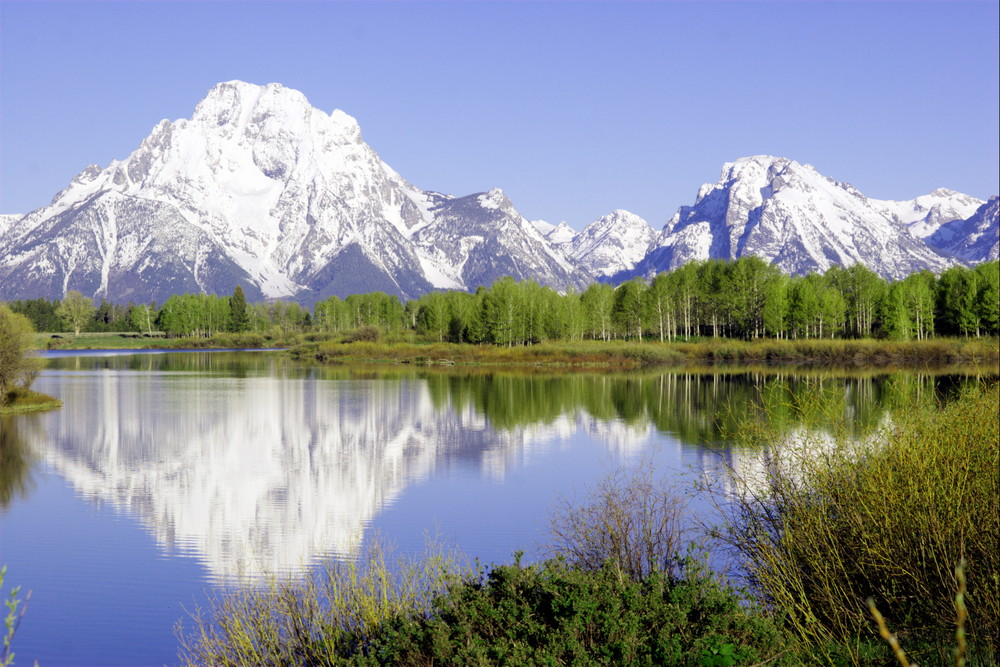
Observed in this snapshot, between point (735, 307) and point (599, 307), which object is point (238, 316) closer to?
point (599, 307)

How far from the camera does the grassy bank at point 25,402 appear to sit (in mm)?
42406

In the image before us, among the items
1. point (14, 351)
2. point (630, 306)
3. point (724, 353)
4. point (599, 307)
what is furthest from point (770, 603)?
point (630, 306)

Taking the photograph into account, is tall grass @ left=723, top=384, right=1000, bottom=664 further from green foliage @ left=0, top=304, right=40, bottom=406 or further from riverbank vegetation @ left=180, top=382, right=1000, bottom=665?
green foliage @ left=0, top=304, right=40, bottom=406

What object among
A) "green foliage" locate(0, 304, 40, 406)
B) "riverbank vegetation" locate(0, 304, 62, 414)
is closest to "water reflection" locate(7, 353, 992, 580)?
"riverbank vegetation" locate(0, 304, 62, 414)

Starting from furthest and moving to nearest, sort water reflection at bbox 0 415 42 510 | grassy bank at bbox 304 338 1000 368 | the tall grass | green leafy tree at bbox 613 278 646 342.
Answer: green leafy tree at bbox 613 278 646 342 < grassy bank at bbox 304 338 1000 368 < water reflection at bbox 0 415 42 510 < the tall grass

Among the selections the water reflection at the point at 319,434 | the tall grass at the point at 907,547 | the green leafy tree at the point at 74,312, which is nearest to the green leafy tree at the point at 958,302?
the water reflection at the point at 319,434

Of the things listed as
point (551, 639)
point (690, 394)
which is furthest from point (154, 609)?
point (690, 394)

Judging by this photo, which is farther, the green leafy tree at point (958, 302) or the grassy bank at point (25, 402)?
the green leafy tree at point (958, 302)

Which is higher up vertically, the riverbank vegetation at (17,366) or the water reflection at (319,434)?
the riverbank vegetation at (17,366)

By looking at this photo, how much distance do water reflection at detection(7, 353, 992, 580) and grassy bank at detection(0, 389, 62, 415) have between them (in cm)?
154

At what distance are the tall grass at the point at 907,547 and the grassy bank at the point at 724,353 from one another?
7196 centimetres

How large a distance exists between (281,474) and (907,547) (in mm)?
21577

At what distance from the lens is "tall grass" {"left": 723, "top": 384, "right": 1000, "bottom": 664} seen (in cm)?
826

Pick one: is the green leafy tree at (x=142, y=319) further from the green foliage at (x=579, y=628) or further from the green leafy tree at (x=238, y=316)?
the green foliage at (x=579, y=628)
